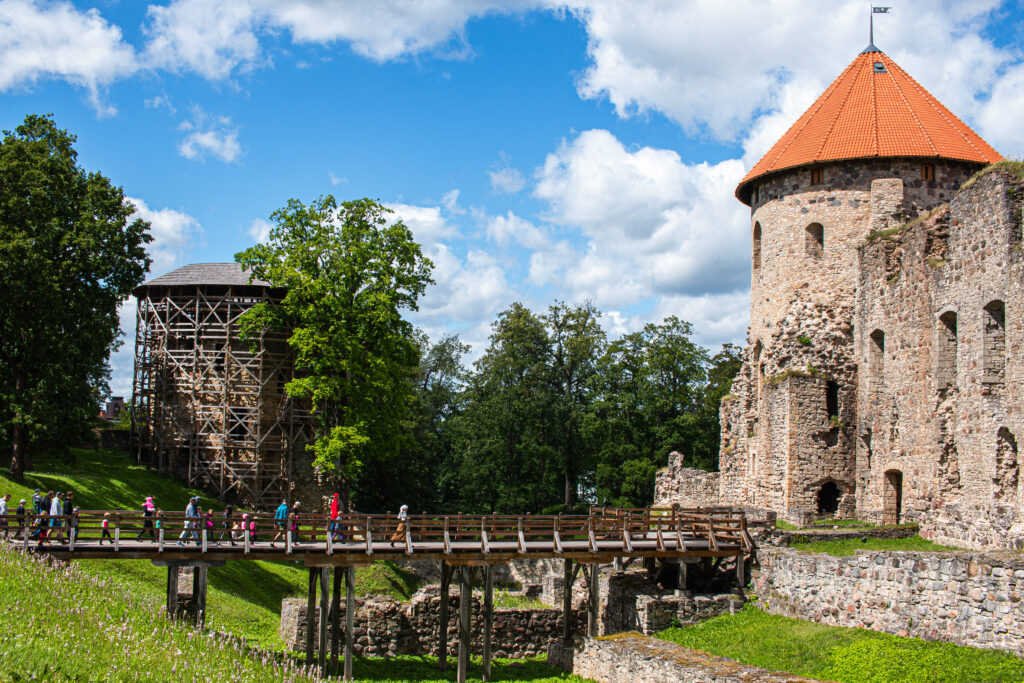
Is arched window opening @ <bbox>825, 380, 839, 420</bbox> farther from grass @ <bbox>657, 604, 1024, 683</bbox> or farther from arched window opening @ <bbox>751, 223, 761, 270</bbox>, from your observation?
grass @ <bbox>657, 604, 1024, 683</bbox>

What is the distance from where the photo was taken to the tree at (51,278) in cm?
2681

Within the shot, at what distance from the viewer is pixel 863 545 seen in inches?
885

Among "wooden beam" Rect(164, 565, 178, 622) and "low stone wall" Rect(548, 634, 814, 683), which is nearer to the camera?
"low stone wall" Rect(548, 634, 814, 683)

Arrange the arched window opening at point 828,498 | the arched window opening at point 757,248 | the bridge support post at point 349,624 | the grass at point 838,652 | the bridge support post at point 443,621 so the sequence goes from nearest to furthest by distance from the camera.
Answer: the grass at point 838,652 → the bridge support post at point 349,624 → the bridge support post at point 443,621 → the arched window opening at point 828,498 → the arched window opening at point 757,248

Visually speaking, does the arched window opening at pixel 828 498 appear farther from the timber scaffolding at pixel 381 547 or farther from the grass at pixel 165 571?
the grass at pixel 165 571

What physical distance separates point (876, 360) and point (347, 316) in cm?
1624

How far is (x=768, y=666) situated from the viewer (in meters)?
17.2

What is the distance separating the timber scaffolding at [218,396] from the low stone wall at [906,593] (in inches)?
802

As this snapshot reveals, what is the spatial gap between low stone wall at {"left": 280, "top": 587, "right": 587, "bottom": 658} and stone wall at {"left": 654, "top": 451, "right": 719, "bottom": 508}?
36.2 feet

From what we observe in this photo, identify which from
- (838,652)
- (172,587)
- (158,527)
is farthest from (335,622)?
(838,652)

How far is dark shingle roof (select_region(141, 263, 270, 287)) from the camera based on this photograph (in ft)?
120

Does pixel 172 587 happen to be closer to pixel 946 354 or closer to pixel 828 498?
pixel 946 354

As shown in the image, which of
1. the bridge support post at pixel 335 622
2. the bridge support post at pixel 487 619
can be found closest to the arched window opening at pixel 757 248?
the bridge support post at pixel 487 619

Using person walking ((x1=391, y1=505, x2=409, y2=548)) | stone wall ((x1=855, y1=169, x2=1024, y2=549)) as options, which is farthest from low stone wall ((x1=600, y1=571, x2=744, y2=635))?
stone wall ((x1=855, y1=169, x2=1024, y2=549))
